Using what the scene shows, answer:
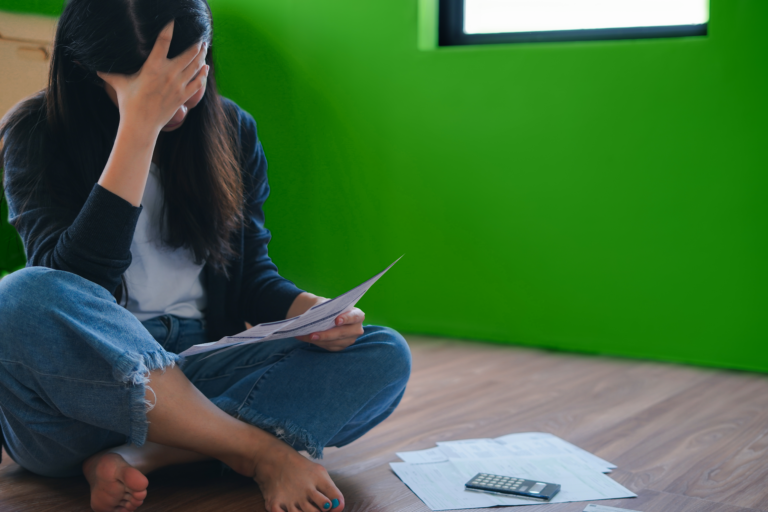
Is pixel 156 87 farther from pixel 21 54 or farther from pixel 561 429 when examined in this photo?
pixel 21 54

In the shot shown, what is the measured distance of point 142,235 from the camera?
122 cm

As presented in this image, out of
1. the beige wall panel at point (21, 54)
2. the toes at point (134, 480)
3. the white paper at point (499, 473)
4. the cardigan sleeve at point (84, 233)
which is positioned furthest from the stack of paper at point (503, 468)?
the beige wall panel at point (21, 54)

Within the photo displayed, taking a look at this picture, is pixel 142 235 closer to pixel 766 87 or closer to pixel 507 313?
pixel 507 313

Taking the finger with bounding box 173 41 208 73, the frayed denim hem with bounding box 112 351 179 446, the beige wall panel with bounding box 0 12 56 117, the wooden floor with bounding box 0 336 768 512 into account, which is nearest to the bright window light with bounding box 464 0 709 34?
the wooden floor with bounding box 0 336 768 512

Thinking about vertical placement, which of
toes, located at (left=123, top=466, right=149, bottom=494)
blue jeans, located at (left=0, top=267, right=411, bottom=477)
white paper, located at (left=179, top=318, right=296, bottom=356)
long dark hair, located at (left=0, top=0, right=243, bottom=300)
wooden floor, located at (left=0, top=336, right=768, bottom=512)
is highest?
long dark hair, located at (left=0, top=0, right=243, bottom=300)

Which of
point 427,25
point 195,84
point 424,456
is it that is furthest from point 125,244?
point 427,25

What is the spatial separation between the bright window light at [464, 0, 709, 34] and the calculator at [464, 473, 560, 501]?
5.18 feet

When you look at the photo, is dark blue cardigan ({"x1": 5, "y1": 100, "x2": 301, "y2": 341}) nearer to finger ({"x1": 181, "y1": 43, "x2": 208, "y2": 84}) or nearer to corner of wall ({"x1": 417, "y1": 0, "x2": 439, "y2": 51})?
finger ({"x1": 181, "y1": 43, "x2": 208, "y2": 84})

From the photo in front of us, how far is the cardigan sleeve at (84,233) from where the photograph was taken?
100 cm

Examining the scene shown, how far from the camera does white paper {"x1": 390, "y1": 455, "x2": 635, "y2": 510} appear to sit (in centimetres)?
115

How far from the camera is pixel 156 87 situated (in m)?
1.04

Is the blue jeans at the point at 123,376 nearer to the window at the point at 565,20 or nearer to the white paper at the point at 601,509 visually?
the white paper at the point at 601,509

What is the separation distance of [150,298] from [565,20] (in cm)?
173

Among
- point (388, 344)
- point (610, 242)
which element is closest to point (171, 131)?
point (388, 344)
